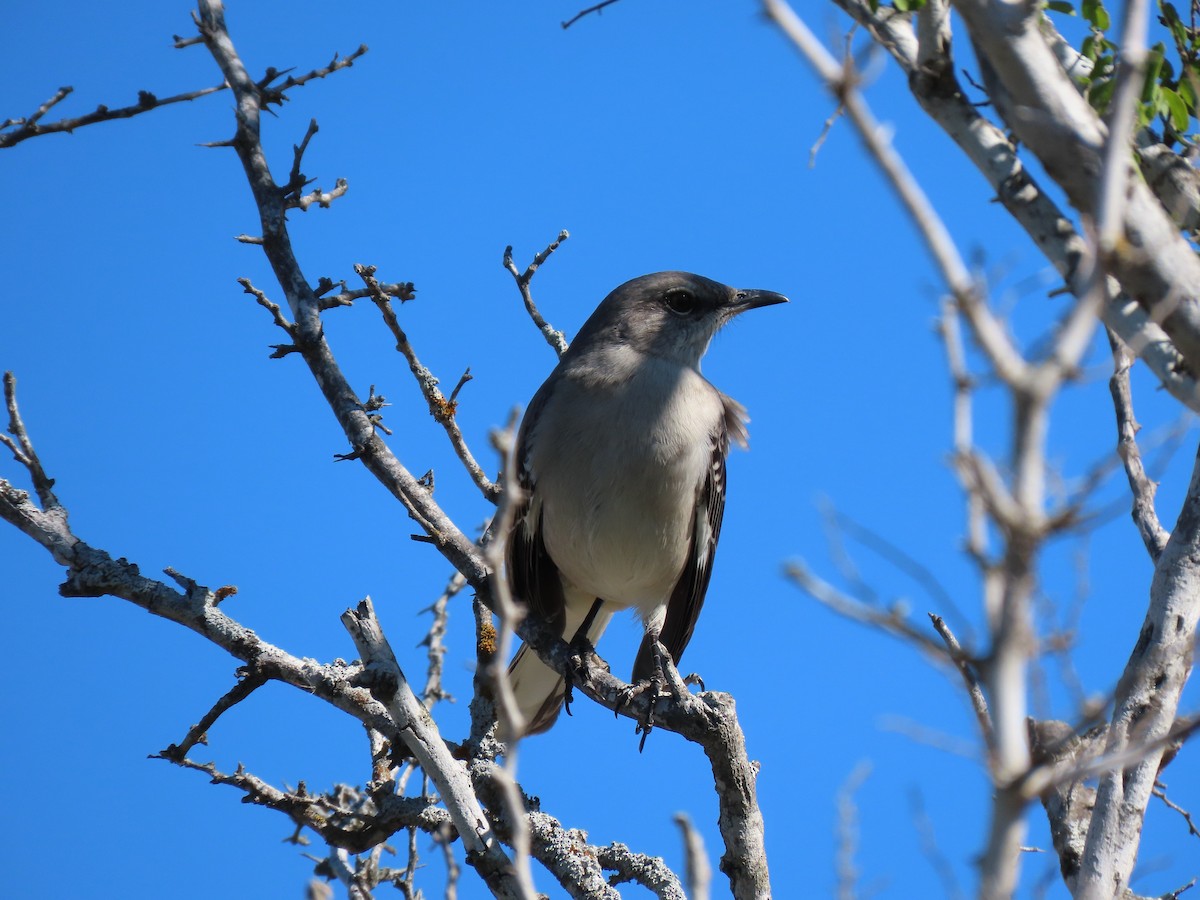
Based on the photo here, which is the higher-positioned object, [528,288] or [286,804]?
[528,288]

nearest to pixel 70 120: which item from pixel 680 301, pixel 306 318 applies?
pixel 306 318

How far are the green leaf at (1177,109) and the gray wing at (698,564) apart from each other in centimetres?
333

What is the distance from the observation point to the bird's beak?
759cm

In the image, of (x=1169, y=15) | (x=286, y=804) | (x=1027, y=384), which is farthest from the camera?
(x=286, y=804)

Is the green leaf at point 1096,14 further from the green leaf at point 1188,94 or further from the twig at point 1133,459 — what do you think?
the twig at point 1133,459

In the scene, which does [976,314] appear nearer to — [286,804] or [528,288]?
[286,804]

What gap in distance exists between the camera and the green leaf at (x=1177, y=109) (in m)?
3.96

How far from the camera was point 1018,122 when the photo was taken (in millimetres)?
2875

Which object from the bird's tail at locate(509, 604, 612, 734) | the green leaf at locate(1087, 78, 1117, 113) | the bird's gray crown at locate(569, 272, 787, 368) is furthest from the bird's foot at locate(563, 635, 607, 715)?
the green leaf at locate(1087, 78, 1117, 113)

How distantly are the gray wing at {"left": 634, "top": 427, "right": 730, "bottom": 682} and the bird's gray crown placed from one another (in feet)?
2.21

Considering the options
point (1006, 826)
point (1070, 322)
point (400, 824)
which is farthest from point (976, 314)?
point (400, 824)

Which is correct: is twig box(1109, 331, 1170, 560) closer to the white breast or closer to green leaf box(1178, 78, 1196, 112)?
green leaf box(1178, 78, 1196, 112)

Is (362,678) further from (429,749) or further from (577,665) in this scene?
(577,665)

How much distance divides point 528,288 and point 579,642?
80.9 inches
